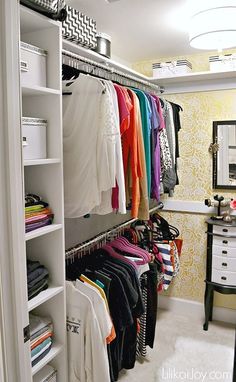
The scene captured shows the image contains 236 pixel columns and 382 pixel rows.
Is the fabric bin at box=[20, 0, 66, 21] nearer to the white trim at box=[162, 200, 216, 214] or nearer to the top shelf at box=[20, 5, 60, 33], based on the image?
the top shelf at box=[20, 5, 60, 33]

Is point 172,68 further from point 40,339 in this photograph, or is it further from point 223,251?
point 40,339

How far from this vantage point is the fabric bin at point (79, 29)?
168 cm

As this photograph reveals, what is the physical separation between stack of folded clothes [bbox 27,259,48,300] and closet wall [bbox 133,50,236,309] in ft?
6.22

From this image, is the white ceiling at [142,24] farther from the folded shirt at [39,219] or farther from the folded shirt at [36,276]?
the folded shirt at [36,276]

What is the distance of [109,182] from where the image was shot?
1652 millimetres

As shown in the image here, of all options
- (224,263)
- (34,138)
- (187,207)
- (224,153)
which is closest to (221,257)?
(224,263)

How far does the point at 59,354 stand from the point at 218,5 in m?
2.05

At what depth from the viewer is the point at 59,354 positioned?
164cm

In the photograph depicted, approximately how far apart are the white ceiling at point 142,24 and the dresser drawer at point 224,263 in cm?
180

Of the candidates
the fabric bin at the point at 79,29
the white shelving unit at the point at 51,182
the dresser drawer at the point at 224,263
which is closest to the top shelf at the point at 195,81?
the fabric bin at the point at 79,29

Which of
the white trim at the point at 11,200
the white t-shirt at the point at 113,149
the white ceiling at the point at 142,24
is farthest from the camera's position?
the white ceiling at the point at 142,24

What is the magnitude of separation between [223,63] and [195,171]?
3.18 feet

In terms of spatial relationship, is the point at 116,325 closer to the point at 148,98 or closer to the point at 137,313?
the point at 137,313

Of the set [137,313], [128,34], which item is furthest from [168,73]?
[137,313]
